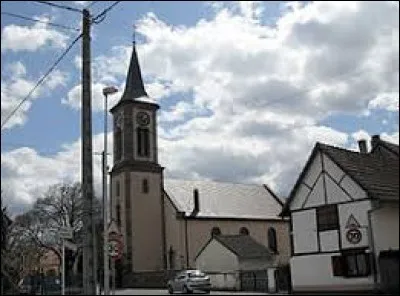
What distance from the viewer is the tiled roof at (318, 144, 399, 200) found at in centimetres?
1482

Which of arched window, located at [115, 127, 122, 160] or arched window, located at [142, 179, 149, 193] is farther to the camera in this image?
arched window, located at [115, 127, 122, 160]

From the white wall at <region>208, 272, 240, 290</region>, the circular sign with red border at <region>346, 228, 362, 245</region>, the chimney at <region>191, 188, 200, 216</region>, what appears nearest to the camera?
the circular sign with red border at <region>346, 228, 362, 245</region>

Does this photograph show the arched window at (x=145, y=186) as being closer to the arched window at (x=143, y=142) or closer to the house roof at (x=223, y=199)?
the house roof at (x=223, y=199)

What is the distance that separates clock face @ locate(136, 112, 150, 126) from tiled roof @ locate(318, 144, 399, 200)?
1589 inches

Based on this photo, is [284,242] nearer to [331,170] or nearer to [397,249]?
[331,170]

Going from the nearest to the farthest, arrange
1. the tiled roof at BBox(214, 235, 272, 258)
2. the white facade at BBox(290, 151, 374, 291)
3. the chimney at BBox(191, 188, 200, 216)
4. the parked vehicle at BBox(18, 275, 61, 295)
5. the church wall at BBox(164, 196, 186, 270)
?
the white facade at BBox(290, 151, 374, 291), the parked vehicle at BBox(18, 275, 61, 295), the tiled roof at BBox(214, 235, 272, 258), the church wall at BBox(164, 196, 186, 270), the chimney at BBox(191, 188, 200, 216)

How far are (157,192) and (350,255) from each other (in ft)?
140

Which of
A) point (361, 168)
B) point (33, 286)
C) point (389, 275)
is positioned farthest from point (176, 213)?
point (389, 275)

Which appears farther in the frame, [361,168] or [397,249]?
[361,168]

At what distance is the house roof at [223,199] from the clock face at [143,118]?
693 centimetres

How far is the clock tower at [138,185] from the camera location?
69375 millimetres

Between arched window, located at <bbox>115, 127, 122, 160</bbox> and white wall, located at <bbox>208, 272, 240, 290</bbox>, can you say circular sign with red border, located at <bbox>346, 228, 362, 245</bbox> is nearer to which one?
white wall, located at <bbox>208, 272, 240, 290</bbox>

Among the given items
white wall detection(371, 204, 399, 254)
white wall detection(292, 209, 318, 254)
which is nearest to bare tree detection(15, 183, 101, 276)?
white wall detection(292, 209, 318, 254)

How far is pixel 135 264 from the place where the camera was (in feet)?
225
